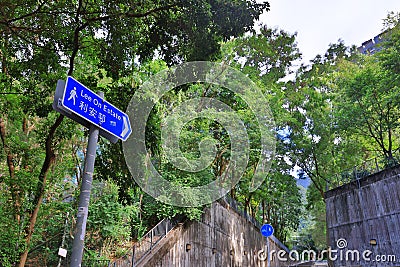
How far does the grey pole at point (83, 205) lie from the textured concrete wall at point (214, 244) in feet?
22.5

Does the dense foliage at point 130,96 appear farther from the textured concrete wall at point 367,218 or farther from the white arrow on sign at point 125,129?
the textured concrete wall at point 367,218

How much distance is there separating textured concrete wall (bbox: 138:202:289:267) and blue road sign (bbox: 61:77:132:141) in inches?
267

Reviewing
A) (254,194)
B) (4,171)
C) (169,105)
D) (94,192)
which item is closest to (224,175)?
(254,194)

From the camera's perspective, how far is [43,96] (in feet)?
18.7

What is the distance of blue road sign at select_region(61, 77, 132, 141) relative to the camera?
197cm

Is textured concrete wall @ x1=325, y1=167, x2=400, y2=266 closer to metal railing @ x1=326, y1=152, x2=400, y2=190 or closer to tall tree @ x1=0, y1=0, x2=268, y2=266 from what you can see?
metal railing @ x1=326, y1=152, x2=400, y2=190

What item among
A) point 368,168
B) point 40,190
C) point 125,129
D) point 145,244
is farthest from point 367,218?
point 125,129

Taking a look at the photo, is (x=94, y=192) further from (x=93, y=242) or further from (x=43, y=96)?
(x=43, y=96)

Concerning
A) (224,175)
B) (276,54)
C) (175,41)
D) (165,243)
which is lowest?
(165,243)

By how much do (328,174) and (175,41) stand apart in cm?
1426

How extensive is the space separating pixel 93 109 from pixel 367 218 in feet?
36.6

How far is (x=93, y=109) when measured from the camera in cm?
212

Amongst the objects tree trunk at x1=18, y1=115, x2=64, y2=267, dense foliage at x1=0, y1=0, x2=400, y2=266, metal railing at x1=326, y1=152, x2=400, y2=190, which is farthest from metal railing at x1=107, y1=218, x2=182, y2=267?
metal railing at x1=326, y1=152, x2=400, y2=190

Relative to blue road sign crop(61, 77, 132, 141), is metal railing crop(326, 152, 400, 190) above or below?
above
